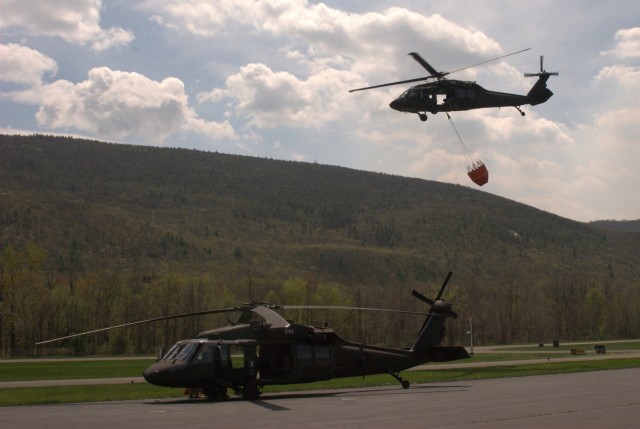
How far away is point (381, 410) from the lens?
797 inches

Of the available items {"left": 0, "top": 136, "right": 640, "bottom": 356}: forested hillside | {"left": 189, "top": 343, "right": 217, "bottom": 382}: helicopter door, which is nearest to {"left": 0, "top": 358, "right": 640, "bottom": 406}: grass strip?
{"left": 189, "top": 343, "right": 217, "bottom": 382}: helicopter door

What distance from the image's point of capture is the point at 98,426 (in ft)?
56.1

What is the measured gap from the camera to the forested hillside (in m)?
88.2

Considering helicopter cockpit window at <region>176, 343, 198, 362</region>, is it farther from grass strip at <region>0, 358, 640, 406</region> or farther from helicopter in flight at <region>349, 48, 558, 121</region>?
helicopter in flight at <region>349, 48, 558, 121</region>

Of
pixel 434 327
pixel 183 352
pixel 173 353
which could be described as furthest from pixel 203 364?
pixel 434 327

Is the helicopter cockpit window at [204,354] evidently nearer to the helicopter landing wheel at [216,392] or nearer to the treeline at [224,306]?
the helicopter landing wheel at [216,392]

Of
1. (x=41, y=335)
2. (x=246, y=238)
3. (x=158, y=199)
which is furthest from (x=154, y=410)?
(x=158, y=199)

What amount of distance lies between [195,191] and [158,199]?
1475 centimetres

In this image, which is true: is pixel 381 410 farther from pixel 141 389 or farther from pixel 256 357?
pixel 141 389

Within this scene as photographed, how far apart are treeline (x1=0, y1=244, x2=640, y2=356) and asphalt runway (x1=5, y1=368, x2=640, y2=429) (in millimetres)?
31061

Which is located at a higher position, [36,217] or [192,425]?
[36,217]

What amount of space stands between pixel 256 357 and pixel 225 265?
123 metres

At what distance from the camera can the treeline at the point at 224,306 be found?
7794 cm

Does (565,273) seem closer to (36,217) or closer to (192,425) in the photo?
(36,217)
